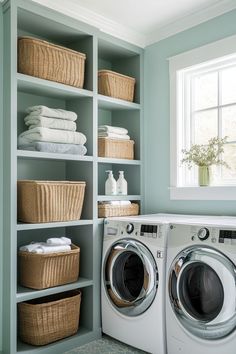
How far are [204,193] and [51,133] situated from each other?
4.06 ft

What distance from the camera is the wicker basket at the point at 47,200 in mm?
2354

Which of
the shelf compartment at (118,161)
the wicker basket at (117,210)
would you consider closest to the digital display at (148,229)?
the wicker basket at (117,210)

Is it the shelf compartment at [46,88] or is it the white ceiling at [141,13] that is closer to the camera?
the shelf compartment at [46,88]

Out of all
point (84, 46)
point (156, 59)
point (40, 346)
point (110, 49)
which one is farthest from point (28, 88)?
point (40, 346)

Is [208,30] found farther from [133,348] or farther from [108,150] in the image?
[133,348]

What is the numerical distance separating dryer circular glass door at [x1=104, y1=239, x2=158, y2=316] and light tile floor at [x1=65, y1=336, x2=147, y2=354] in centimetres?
25

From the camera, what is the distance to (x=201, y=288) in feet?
6.99

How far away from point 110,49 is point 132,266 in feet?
6.02

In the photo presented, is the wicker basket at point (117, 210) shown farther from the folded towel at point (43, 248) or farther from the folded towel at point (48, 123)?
the folded towel at point (48, 123)

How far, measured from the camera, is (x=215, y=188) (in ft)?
8.71

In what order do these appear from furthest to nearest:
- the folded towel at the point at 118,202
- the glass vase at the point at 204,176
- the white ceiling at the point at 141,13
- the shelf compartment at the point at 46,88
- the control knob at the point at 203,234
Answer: the folded towel at the point at 118,202 < the glass vase at the point at 204,176 < the white ceiling at the point at 141,13 < the shelf compartment at the point at 46,88 < the control knob at the point at 203,234

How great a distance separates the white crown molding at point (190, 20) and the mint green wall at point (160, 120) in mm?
37

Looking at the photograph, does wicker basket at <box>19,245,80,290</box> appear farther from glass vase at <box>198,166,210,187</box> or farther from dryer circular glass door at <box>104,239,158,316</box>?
glass vase at <box>198,166,210,187</box>

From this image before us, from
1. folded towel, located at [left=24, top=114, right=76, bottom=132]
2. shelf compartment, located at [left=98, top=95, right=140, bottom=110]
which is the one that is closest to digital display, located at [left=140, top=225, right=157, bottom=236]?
folded towel, located at [left=24, top=114, right=76, bottom=132]
